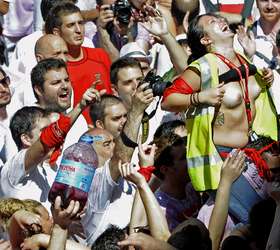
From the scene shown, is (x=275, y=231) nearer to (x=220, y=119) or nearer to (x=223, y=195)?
(x=223, y=195)

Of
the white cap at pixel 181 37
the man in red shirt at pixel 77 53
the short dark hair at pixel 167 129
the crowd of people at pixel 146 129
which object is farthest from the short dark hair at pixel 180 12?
the short dark hair at pixel 167 129

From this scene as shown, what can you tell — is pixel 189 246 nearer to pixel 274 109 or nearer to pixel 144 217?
pixel 144 217

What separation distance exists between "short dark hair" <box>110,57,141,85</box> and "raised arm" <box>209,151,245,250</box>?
3.25 meters

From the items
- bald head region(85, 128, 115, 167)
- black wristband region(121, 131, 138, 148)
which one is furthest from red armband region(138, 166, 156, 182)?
bald head region(85, 128, 115, 167)

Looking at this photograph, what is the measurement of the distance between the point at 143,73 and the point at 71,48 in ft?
2.52

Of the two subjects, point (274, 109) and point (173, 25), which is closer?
point (274, 109)

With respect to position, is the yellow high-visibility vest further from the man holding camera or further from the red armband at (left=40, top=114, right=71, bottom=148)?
the man holding camera

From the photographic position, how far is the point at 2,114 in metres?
11.8

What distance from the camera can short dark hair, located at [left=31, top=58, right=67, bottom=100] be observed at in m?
11.6

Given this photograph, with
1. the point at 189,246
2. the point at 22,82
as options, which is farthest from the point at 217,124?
the point at 22,82

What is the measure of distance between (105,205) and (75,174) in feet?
5.48

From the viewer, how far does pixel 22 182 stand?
10.3 metres

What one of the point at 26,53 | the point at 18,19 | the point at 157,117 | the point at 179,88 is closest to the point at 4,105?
the point at 26,53

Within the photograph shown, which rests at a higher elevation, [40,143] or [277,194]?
[277,194]
